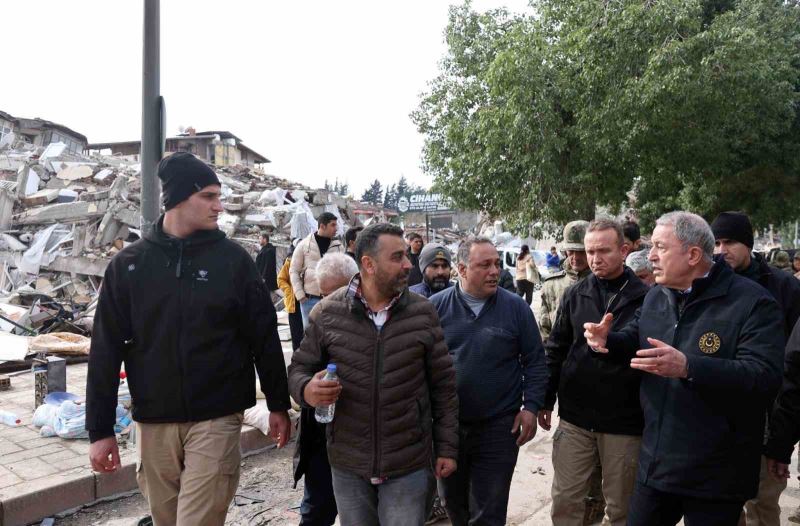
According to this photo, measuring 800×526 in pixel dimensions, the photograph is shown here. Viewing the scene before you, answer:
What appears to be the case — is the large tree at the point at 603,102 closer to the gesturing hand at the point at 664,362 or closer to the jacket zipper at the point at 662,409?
the jacket zipper at the point at 662,409

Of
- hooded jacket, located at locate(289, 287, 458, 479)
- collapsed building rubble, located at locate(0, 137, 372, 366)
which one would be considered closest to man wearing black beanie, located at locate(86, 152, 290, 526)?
hooded jacket, located at locate(289, 287, 458, 479)

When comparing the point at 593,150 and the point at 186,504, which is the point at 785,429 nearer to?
the point at 186,504

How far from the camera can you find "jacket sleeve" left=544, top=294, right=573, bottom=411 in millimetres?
3451

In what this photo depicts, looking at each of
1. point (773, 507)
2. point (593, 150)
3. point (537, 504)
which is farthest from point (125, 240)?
point (773, 507)

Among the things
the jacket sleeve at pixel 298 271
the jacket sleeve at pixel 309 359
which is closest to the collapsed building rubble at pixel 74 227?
the jacket sleeve at pixel 298 271

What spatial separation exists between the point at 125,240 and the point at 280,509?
16157mm

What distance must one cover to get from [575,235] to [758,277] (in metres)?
1.15

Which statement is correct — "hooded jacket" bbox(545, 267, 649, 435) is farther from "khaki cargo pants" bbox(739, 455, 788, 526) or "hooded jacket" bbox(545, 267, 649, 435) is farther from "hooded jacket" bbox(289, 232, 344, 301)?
"hooded jacket" bbox(289, 232, 344, 301)

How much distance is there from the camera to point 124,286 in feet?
8.92

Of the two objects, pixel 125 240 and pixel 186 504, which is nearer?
pixel 186 504

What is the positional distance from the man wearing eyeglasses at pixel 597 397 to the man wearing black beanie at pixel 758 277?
2.50ft

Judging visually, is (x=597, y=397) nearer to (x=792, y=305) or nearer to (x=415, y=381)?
(x=415, y=381)

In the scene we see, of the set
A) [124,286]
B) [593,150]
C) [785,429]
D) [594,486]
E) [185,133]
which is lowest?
[594,486]

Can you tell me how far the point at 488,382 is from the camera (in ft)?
10.3
